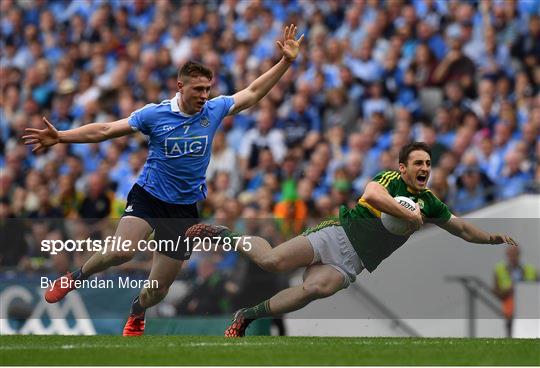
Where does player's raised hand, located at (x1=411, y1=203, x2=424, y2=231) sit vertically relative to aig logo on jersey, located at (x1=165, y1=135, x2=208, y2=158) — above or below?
below

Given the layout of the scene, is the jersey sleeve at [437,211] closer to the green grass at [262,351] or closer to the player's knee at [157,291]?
the green grass at [262,351]

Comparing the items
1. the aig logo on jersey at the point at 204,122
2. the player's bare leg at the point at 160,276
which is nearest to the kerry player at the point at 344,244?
the player's bare leg at the point at 160,276

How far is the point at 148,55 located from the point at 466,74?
5.51 m

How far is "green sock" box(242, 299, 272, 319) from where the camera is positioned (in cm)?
1231

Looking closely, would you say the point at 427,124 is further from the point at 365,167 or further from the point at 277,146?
the point at 277,146

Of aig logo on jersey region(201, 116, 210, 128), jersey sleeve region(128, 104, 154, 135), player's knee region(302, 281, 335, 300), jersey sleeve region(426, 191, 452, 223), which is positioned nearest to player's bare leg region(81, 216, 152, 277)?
jersey sleeve region(128, 104, 154, 135)

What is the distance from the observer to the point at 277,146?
1872 centimetres

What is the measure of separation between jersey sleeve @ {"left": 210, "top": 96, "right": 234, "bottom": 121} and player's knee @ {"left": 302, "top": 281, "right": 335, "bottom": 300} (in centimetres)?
159

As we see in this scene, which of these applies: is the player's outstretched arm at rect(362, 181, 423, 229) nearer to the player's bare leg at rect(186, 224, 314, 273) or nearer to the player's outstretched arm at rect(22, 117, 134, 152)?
the player's bare leg at rect(186, 224, 314, 273)

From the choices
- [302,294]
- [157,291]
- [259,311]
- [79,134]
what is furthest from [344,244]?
[79,134]

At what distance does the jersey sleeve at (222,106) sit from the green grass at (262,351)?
1884 mm

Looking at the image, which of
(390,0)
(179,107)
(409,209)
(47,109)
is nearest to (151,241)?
(179,107)

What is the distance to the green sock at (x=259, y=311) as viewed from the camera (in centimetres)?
1231

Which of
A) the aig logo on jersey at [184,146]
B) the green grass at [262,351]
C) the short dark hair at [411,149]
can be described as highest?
the aig logo on jersey at [184,146]
